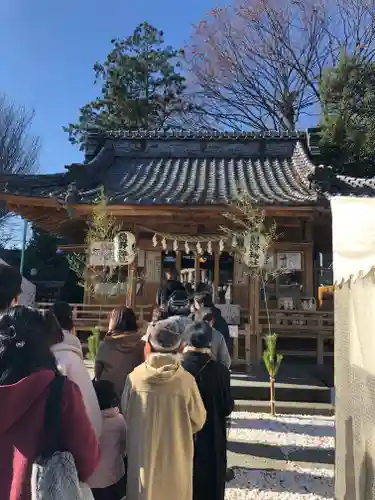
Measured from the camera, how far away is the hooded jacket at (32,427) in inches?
66.5

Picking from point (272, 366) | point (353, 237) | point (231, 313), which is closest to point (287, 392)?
point (272, 366)

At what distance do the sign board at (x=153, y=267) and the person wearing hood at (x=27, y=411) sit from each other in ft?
26.9

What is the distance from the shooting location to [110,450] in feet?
8.39

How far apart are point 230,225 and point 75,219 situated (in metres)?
3.66

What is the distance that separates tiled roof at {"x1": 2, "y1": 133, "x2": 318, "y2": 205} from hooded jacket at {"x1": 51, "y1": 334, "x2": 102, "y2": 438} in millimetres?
6239

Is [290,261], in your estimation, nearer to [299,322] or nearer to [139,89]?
[299,322]

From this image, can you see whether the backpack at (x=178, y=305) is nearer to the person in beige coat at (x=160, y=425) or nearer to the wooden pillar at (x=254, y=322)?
the person in beige coat at (x=160, y=425)

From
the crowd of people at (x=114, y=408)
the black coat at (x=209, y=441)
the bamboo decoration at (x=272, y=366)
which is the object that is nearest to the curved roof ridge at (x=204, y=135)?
the bamboo decoration at (x=272, y=366)

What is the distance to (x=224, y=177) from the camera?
1127cm

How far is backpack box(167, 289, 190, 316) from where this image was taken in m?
5.18

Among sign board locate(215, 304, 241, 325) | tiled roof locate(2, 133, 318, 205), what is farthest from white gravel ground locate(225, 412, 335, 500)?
tiled roof locate(2, 133, 318, 205)

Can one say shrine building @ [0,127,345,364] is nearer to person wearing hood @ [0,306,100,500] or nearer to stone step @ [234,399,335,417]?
stone step @ [234,399,335,417]

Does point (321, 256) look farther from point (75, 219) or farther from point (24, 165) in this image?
point (24, 165)

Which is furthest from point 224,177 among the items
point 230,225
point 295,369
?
point 295,369
